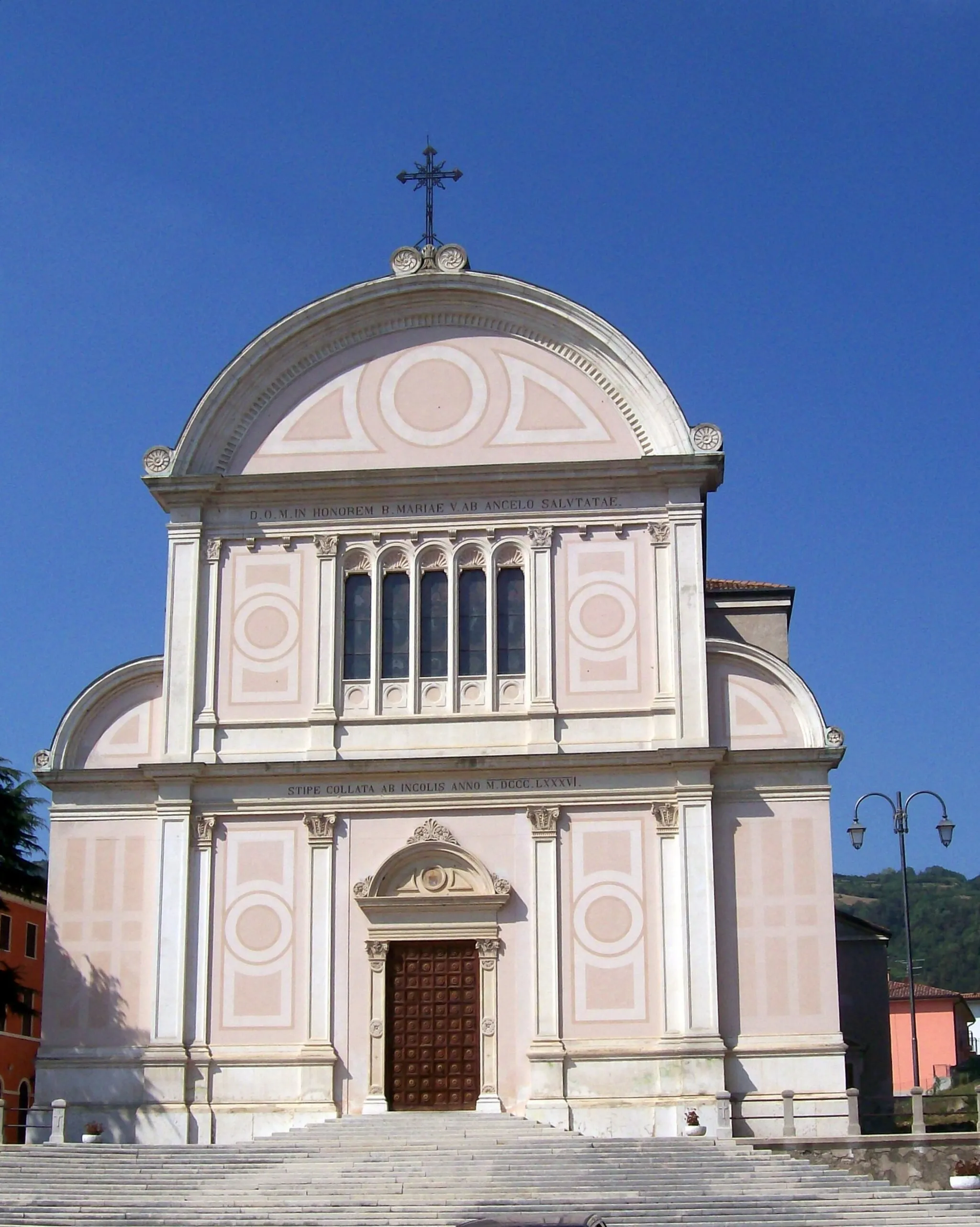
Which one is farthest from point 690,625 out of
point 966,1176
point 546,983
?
point 966,1176

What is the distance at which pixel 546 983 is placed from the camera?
92.5 ft

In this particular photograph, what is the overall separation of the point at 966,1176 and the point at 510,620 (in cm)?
1174

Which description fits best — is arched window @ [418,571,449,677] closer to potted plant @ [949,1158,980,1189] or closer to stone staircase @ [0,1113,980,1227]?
stone staircase @ [0,1113,980,1227]

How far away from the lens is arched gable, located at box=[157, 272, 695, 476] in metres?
30.8

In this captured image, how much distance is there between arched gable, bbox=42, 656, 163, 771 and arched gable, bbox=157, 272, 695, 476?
3802 mm

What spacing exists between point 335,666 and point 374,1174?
9213 mm

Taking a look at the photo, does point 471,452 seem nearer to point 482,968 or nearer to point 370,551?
point 370,551

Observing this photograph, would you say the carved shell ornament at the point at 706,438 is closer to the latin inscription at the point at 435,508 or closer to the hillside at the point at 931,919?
the latin inscription at the point at 435,508

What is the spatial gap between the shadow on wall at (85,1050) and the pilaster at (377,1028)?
3696 millimetres

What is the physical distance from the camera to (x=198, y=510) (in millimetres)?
30906

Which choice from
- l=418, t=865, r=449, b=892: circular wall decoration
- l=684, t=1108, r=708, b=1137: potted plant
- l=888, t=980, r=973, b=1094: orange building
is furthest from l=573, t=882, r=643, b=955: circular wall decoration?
l=888, t=980, r=973, b=1094: orange building

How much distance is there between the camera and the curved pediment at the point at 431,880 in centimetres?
2873

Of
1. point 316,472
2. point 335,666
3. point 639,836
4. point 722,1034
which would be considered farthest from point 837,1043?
point 316,472

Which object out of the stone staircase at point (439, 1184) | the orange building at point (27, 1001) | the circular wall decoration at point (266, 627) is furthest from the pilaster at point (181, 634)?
the orange building at point (27, 1001)
